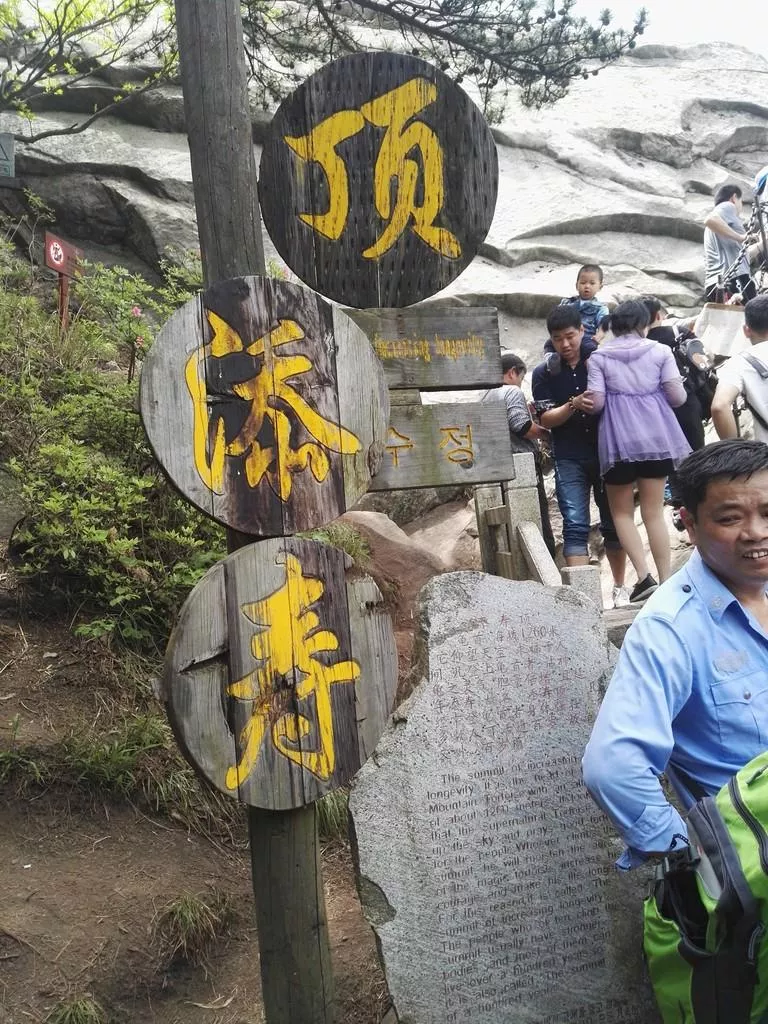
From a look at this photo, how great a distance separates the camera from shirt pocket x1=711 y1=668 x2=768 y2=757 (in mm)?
2121

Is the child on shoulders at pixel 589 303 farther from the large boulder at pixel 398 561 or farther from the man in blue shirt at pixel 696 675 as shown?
the man in blue shirt at pixel 696 675

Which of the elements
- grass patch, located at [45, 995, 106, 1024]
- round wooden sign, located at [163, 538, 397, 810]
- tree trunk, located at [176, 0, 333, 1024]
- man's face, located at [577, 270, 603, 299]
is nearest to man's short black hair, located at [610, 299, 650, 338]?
man's face, located at [577, 270, 603, 299]

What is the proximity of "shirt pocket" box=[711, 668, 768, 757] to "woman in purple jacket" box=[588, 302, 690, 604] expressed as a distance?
7.12 feet

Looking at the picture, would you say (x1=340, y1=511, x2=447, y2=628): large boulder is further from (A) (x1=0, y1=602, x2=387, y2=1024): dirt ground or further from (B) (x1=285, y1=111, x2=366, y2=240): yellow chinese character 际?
(B) (x1=285, y1=111, x2=366, y2=240): yellow chinese character 际

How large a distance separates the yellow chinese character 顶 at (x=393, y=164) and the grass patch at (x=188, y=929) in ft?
8.30

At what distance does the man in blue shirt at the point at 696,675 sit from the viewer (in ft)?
6.56

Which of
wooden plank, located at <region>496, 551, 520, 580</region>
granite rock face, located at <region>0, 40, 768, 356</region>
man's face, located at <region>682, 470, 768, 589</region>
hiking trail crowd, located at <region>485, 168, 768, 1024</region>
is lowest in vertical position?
hiking trail crowd, located at <region>485, 168, 768, 1024</region>

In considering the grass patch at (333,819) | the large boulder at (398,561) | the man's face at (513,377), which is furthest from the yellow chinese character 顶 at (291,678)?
the man's face at (513,377)

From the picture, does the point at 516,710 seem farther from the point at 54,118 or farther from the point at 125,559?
the point at 54,118

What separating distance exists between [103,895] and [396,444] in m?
2.10

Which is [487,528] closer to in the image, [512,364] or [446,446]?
[512,364]

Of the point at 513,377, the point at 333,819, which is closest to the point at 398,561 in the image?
the point at 513,377

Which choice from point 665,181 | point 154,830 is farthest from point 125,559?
point 665,181

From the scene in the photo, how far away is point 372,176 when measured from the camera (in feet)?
9.36
